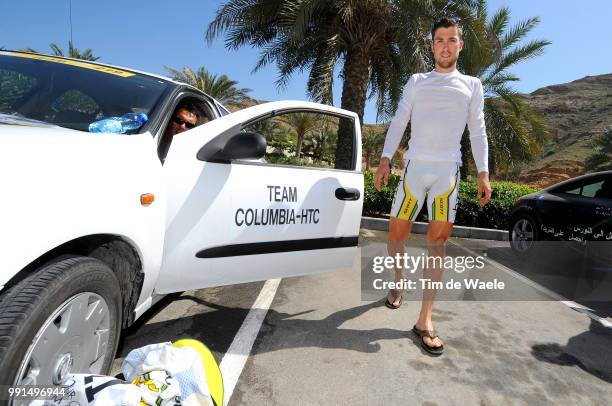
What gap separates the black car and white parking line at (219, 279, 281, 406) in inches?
157

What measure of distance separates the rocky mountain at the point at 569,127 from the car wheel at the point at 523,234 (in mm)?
29283

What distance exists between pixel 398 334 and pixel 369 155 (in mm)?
39387

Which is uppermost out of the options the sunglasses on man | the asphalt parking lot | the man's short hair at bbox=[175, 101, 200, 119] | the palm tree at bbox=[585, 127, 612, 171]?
the palm tree at bbox=[585, 127, 612, 171]

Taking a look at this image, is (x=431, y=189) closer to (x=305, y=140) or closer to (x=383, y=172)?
(x=383, y=172)

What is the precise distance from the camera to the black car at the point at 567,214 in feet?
15.4

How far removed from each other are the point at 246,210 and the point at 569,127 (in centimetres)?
6645

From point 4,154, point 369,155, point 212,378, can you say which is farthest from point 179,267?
point 369,155

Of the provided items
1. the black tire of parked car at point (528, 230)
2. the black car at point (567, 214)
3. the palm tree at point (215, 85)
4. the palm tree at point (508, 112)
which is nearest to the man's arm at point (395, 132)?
the black car at point (567, 214)

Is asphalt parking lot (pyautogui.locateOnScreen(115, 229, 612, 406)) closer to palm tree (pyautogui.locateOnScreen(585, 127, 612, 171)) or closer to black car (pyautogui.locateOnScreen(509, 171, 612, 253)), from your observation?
black car (pyautogui.locateOnScreen(509, 171, 612, 253))

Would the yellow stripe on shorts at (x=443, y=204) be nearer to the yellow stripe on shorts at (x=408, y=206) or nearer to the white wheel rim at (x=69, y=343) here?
the yellow stripe on shorts at (x=408, y=206)

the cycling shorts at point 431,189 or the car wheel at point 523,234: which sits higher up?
the cycling shorts at point 431,189

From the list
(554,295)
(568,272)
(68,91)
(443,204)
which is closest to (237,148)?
(68,91)

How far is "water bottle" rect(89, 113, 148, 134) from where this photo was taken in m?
1.86

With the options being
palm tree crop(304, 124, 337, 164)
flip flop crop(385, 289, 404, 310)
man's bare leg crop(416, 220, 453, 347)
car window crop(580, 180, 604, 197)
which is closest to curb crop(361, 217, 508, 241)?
car window crop(580, 180, 604, 197)
